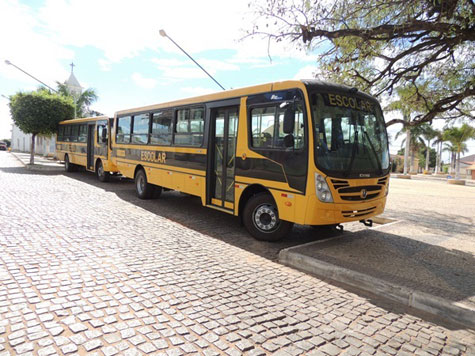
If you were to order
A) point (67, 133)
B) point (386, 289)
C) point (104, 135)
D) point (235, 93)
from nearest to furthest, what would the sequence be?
point (386, 289), point (235, 93), point (104, 135), point (67, 133)

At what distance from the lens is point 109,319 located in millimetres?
3131

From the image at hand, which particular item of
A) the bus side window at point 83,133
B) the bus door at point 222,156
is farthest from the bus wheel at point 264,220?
the bus side window at point 83,133

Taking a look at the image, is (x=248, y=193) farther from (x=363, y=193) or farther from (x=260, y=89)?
(x=363, y=193)

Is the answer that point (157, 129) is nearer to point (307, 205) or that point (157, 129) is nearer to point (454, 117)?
point (307, 205)

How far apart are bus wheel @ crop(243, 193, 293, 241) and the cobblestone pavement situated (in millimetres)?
641

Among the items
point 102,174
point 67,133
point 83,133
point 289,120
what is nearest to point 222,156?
point 289,120

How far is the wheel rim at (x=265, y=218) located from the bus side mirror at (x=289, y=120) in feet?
4.83

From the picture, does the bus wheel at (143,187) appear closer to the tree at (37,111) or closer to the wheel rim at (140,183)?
the wheel rim at (140,183)

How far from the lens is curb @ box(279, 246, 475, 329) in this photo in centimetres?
358

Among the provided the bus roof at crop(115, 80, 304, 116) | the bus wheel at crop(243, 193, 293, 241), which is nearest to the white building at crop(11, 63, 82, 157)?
the bus roof at crop(115, 80, 304, 116)

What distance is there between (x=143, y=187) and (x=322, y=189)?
670 cm

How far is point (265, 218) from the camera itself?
6.24m

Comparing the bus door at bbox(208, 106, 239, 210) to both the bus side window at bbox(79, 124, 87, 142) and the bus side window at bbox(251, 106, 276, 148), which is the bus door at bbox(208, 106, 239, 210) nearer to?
the bus side window at bbox(251, 106, 276, 148)

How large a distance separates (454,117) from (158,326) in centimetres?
1068
